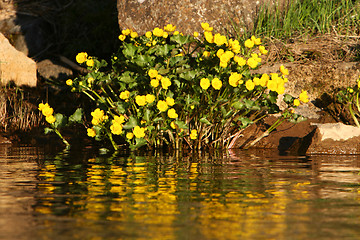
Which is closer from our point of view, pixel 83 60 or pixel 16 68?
pixel 83 60

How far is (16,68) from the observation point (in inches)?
423

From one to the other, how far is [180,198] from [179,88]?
3.05 metres

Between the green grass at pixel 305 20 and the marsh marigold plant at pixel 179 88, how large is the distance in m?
2.42

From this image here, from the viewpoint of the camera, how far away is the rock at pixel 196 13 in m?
9.41

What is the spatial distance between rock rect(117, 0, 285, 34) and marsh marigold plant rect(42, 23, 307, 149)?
7.61 feet

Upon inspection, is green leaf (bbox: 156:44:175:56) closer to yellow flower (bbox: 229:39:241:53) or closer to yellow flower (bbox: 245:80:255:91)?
yellow flower (bbox: 229:39:241:53)

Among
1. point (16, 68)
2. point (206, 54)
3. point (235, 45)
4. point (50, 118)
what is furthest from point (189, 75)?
point (16, 68)

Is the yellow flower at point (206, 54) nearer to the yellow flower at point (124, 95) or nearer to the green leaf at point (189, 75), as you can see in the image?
the green leaf at point (189, 75)

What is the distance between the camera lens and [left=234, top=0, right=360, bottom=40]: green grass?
922 centimetres

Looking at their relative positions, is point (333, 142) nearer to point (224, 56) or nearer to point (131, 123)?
point (224, 56)

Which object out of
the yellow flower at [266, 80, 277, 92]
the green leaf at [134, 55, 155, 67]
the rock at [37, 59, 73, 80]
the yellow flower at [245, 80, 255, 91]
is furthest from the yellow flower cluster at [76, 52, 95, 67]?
the rock at [37, 59, 73, 80]

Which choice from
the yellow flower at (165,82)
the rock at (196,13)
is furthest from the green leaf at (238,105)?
the rock at (196,13)

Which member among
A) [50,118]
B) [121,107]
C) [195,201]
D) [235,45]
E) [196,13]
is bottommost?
[195,201]

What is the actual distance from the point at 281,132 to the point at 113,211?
15.2ft
